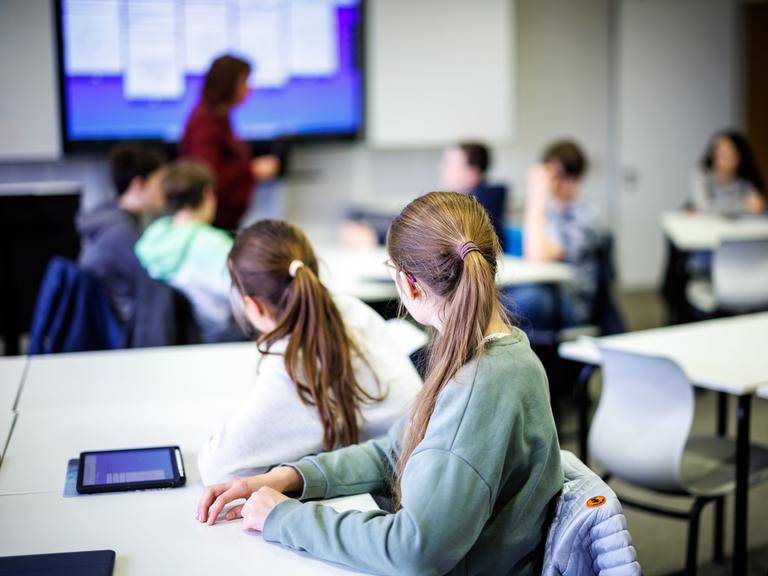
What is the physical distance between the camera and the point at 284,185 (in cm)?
633

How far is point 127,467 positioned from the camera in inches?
69.6

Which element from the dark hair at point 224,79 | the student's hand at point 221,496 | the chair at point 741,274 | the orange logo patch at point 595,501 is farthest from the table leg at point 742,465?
the dark hair at point 224,79

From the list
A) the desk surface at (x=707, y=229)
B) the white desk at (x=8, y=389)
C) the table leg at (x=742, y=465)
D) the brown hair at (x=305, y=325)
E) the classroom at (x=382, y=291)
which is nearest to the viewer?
the classroom at (x=382, y=291)

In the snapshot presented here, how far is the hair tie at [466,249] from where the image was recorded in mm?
1407

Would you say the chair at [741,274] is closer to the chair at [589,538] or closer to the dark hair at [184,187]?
the dark hair at [184,187]

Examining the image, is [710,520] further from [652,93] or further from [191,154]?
[652,93]

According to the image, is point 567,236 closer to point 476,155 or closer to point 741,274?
point 476,155

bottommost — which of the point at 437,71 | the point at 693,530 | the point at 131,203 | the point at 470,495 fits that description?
the point at 693,530

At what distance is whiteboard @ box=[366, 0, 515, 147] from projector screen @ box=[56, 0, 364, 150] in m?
0.16

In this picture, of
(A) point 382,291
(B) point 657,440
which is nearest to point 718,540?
(B) point 657,440

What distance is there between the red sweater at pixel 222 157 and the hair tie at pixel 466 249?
3.44 m

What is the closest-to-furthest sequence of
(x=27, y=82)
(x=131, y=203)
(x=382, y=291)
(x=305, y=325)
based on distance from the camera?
(x=305, y=325) < (x=382, y=291) < (x=131, y=203) < (x=27, y=82)

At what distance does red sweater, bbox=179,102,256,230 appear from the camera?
466 cm

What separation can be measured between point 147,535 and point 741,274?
3.63 meters
